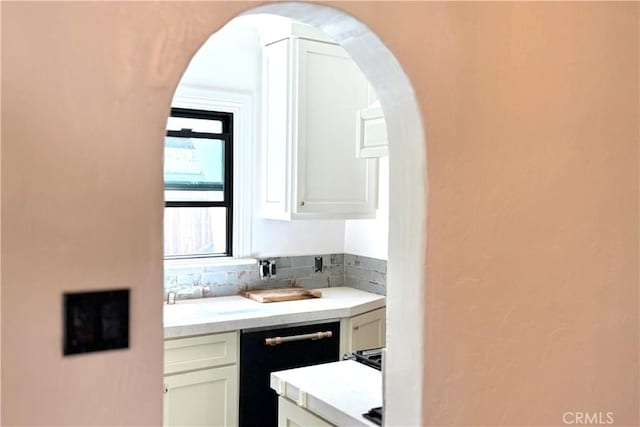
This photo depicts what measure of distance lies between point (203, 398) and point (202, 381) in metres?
0.09

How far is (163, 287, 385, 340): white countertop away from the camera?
2.82m

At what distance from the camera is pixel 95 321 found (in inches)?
41.8

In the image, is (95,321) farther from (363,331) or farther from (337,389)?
(363,331)

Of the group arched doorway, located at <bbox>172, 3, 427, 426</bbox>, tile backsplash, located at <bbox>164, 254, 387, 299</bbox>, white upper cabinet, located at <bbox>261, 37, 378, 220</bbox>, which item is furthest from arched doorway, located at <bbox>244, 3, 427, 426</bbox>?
tile backsplash, located at <bbox>164, 254, 387, 299</bbox>

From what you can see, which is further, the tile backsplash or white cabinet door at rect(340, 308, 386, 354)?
A: the tile backsplash

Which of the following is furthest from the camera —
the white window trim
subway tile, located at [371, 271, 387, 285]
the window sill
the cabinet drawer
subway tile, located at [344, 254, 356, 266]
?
subway tile, located at [344, 254, 356, 266]

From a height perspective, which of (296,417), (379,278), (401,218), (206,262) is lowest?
(296,417)

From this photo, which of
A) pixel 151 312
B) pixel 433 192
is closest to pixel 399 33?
pixel 433 192

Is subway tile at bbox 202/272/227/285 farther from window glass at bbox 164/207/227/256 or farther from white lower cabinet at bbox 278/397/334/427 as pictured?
white lower cabinet at bbox 278/397/334/427

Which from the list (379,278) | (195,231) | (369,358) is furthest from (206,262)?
(369,358)

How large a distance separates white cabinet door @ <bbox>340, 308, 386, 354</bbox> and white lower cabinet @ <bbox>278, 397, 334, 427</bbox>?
4.29 feet

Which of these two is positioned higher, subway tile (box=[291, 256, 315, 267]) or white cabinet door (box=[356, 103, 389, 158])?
white cabinet door (box=[356, 103, 389, 158])

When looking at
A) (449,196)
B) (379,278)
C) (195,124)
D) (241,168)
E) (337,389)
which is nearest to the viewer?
(449,196)

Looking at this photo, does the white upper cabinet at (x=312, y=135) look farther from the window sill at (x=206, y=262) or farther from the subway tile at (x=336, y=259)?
the subway tile at (x=336, y=259)
